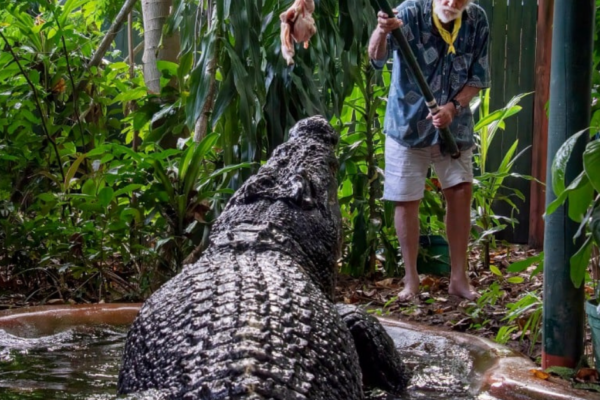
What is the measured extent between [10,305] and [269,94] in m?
1.89

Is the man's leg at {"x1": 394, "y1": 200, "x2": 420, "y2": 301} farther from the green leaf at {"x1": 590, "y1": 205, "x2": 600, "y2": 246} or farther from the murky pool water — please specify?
the green leaf at {"x1": 590, "y1": 205, "x2": 600, "y2": 246}

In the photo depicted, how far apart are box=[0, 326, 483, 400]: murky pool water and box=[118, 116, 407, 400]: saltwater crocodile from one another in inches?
7.5

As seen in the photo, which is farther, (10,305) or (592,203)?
(10,305)

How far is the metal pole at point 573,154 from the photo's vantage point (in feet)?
7.64

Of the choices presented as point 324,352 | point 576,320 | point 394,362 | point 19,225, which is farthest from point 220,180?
point 324,352

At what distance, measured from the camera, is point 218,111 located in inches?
161

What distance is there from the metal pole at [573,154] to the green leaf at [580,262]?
0.15 meters

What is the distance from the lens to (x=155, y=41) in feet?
16.9

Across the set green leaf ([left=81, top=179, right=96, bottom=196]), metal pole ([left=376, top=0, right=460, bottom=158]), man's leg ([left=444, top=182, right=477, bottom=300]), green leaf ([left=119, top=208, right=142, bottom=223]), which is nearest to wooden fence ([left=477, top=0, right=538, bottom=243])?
A: man's leg ([left=444, top=182, right=477, bottom=300])

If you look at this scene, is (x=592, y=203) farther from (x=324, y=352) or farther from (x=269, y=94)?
(x=269, y=94)

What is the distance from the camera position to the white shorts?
4262mm

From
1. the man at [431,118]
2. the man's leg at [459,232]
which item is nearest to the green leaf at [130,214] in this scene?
the man at [431,118]

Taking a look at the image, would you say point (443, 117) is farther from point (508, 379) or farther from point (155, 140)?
point (508, 379)

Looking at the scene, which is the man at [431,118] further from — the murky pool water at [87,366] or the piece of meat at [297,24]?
the piece of meat at [297,24]
